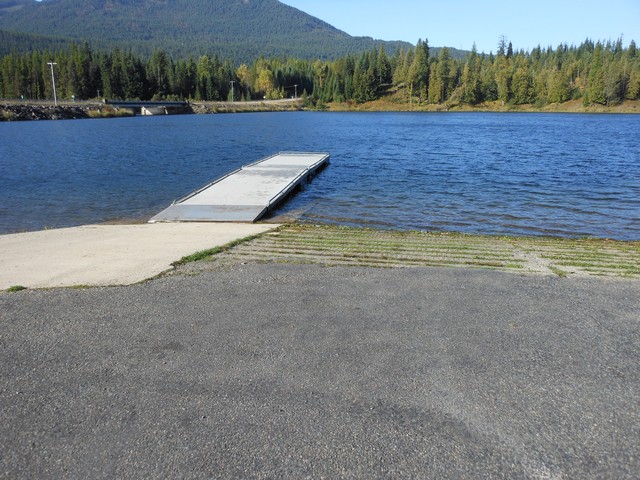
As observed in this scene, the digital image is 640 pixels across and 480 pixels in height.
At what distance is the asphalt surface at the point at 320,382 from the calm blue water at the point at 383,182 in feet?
32.4

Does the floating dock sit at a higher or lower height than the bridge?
lower

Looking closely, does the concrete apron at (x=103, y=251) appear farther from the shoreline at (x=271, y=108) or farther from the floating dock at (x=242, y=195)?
the shoreline at (x=271, y=108)

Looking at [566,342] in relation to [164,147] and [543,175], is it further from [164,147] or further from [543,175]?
[164,147]

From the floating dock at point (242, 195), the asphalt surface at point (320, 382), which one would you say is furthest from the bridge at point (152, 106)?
the asphalt surface at point (320, 382)

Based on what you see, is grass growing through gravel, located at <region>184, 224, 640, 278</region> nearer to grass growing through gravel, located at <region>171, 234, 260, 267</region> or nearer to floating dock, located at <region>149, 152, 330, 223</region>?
grass growing through gravel, located at <region>171, 234, 260, 267</region>

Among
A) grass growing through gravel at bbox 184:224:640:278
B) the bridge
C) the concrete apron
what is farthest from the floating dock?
the bridge

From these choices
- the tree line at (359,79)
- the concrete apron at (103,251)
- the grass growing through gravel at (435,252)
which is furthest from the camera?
the tree line at (359,79)

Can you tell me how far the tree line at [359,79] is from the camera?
122250 mm

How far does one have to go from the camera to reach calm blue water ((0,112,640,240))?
1891 cm

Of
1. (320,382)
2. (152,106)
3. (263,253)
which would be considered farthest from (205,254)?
(152,106)

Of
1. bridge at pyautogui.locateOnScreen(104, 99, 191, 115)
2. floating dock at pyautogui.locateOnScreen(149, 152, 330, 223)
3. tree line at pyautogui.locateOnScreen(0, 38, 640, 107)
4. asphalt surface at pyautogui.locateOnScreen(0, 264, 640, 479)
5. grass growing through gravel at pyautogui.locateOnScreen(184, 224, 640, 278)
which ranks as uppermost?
tree line at pyautogui.locateOnScreen(0, 38, 640, 107)

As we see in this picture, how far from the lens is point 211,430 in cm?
498

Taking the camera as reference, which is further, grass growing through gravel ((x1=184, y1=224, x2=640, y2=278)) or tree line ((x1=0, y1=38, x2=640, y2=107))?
tree line ((x1=0, y1=38, x2=640, y2=107))

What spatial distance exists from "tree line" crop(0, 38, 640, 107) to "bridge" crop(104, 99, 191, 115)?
12.2 metres
